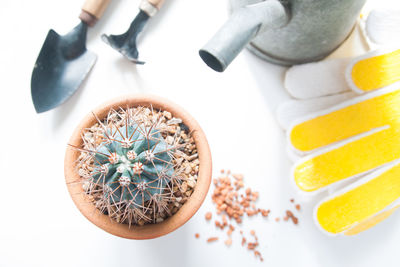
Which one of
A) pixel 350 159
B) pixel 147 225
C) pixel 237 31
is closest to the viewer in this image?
pixel 237 31

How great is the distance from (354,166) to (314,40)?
0.22m

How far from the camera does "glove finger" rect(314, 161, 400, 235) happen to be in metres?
0.56

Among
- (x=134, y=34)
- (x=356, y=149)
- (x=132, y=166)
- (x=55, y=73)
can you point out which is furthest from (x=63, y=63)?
(x=356, y=149)

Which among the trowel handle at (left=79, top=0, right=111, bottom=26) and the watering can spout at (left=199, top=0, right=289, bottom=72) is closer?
the watering can spout at (left=199, top=0, right=289, bottom=72)

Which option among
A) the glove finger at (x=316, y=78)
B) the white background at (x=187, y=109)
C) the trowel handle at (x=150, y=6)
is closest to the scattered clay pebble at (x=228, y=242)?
the white background at (x=187, y=109)

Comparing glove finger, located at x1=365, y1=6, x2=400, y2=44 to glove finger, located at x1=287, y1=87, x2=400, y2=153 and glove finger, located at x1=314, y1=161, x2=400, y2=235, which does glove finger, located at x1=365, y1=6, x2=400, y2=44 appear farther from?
glove finger, located at x1=314, y1=161, x2=400, y2=235

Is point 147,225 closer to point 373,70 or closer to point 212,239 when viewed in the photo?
point 212,239

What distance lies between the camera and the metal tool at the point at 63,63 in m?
0.57

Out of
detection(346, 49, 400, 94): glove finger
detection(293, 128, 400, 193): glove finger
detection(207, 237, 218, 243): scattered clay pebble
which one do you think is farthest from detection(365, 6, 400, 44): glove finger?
detection(207, 237, 218, 243): scattered clay pebble

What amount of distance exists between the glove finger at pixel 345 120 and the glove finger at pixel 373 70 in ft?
0.05

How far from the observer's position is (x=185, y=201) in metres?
0.48

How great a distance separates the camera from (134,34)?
584 millimetres

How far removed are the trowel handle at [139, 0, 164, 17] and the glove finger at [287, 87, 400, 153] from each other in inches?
12.1

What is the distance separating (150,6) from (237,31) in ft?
0.88
